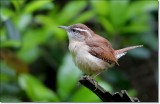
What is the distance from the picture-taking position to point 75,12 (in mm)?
2900

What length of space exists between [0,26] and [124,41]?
0.69m

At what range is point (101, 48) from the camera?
5.26 feet

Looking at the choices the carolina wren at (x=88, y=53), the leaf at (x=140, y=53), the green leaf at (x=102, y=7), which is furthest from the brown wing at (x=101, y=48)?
the leaf at (x=140, y=53)

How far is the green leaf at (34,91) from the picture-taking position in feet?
8.72

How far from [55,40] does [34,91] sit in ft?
1.95

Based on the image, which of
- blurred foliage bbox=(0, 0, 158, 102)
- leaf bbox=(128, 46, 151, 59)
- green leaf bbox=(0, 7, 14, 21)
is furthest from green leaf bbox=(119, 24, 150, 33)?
green leaf bbox=(0, 7, 14, 21)

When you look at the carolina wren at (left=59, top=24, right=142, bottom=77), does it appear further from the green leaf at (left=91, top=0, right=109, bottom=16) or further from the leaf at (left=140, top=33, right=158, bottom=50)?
the leaf at (left=140, top=33, right=158, bottom=50)

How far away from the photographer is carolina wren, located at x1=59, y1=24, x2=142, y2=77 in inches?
63.9

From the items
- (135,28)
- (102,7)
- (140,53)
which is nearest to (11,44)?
(102,7)

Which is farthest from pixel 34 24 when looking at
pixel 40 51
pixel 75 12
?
pixel 75 12

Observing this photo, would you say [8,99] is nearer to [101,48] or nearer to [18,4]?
[18,4]

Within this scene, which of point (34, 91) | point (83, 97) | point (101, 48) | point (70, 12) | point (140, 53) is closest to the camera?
point (101, 48)

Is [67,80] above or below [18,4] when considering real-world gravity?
below

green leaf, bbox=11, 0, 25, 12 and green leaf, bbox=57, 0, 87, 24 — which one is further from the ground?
green leaf, bbox=11, 0, 25, 12
